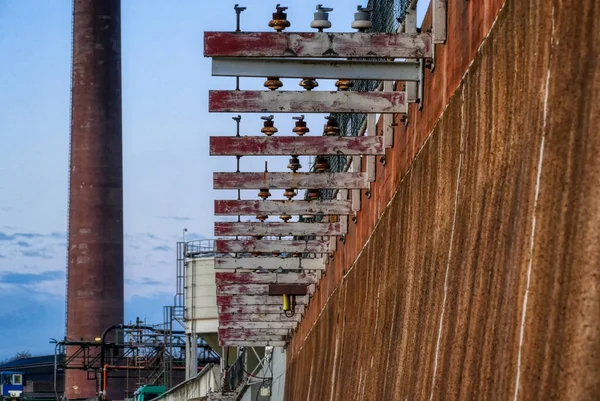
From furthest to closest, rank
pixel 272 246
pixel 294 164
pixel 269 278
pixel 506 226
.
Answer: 1. pixel 269 278
2. pixel 272 246
3. pixel 294 164
4. pixel 506 226

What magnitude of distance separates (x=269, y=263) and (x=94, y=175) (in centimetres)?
4489

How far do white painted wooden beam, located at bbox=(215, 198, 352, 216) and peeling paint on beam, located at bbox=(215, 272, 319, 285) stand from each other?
20.1 feet

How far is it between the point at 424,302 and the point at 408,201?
7.30ft

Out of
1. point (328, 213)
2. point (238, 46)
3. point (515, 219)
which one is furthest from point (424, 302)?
point (328, 213)

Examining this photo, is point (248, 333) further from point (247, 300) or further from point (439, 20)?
point (439, 20)

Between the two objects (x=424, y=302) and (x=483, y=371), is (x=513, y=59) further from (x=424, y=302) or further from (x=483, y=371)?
(x=424, y=302)

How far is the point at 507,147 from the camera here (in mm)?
9617

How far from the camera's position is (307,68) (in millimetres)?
13547

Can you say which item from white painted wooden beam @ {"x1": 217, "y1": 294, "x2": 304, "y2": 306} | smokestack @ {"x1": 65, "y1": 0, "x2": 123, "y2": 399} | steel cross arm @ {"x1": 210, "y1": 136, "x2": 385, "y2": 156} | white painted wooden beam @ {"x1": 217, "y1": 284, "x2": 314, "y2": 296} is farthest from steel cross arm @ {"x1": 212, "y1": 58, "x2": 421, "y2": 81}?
smokestack @ {"x1": 65, "y1": 0, "x2": 123, "y2": 399}

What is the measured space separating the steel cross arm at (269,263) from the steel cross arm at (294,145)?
993cm

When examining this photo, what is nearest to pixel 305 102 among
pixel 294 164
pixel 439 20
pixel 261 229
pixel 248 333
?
pixel 439 20

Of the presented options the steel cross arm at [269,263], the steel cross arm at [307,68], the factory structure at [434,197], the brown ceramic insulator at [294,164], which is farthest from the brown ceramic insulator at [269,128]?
the steel cross arm at [269,263]

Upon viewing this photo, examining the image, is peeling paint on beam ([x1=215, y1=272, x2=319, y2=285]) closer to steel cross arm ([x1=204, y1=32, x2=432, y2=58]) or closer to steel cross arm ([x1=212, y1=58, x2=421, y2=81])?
steel cross arm ([x1=212, y1=58, x2=421, y2=81])

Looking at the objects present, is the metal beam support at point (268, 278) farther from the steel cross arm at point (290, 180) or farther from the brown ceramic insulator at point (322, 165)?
the steel cross arm at point (290, 180)
